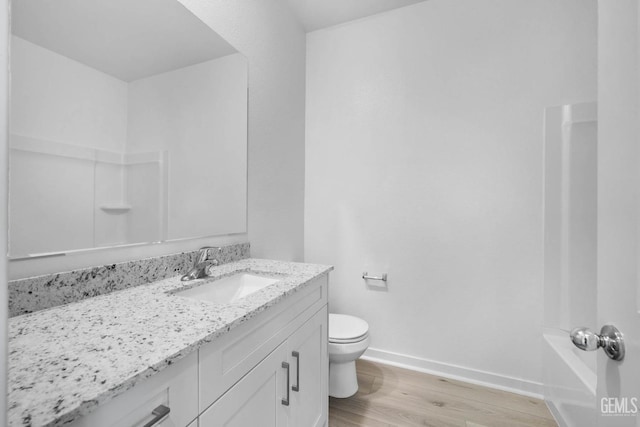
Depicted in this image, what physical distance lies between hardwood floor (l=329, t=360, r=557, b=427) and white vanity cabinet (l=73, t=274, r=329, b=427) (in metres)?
0.36

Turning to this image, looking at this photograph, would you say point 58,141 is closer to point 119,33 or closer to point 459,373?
point 119,33

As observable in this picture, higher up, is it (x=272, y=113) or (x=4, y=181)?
(x=272, y=113)

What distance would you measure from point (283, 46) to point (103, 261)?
1.77 m

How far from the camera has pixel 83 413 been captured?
16.8 inches

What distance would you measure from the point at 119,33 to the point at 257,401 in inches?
52.6

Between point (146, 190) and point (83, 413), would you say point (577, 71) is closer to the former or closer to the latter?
point (146, 190)

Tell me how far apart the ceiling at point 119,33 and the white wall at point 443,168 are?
3.89ft

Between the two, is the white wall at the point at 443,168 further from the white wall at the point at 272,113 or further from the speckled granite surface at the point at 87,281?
the speckled granite surface at the point at 87,281

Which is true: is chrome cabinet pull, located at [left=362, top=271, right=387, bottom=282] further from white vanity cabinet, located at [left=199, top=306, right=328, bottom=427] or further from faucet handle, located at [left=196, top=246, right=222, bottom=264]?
faucet handle, located at [left=196, top=246, right=222, bottom=264]

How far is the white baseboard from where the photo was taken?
5.74 feet

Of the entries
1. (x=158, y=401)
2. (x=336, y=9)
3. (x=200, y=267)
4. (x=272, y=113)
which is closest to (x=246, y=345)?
(x=158, y=401)

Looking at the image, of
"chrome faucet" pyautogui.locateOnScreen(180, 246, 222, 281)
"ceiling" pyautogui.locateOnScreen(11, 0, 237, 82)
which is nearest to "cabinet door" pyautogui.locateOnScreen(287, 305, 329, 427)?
"chrome faucet" pyautogui.locateOnScreen(180, 246, 222, 281)

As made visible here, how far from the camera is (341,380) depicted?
1.72 meters

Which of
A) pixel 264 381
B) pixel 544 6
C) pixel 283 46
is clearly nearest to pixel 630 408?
pixel 264 381
